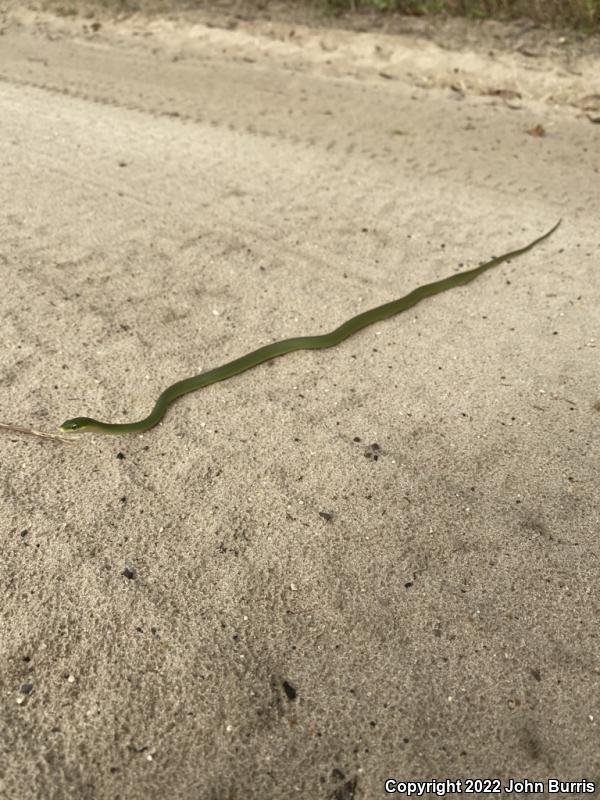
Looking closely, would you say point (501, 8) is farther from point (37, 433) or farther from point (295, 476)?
point (37, 433)

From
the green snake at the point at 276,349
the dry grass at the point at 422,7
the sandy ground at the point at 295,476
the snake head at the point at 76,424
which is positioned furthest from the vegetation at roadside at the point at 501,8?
the snake head at the point at 76,424

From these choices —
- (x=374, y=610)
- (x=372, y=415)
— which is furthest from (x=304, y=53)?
(x=374, y=610)

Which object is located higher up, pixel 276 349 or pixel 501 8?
pixel 501 8

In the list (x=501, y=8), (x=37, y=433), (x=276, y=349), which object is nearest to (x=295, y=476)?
(x=276, y=349)

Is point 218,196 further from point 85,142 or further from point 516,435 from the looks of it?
point 516,435

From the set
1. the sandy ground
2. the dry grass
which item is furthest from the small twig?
the dry grass

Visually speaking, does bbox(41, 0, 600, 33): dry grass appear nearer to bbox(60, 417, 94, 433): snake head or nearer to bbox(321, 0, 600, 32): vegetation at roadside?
bbox(321, 0, 600, 32): vegetation at roadside
